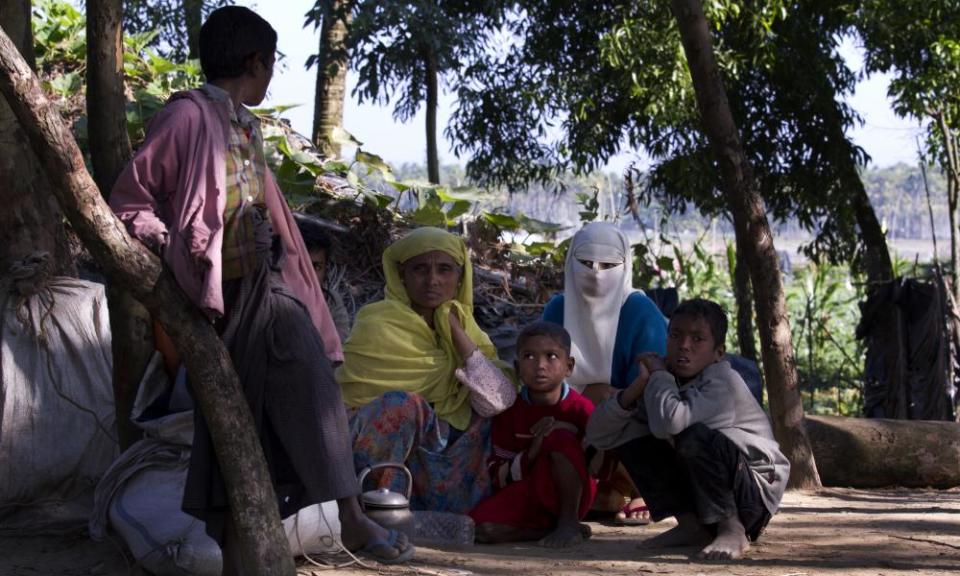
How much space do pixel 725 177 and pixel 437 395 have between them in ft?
7.56

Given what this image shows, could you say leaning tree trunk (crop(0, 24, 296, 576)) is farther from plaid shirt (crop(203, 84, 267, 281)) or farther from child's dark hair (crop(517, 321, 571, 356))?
child's dark hair (crop(517, 321, 571, 356))

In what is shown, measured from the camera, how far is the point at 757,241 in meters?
6.18

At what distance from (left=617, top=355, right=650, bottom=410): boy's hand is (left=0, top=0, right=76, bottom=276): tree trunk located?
7.08ft

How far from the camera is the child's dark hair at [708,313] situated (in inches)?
160

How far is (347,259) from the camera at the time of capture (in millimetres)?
6824

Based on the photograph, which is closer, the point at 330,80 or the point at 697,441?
the point at 697,441

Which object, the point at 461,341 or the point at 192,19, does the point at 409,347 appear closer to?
the point at 461,341

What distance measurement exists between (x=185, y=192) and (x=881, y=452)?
471cm

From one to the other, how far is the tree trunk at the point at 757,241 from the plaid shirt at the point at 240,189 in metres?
3.55

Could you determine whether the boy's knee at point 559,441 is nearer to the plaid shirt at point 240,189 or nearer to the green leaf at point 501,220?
the plaid shirt at point 240,189

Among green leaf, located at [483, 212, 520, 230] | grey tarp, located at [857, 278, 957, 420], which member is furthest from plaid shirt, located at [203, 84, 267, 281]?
grey tarp, located at [857, 278, 957, 420]

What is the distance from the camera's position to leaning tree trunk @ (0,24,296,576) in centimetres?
264

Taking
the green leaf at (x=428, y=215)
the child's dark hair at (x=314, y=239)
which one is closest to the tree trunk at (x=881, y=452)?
the green leaf at (x=428, y=215)

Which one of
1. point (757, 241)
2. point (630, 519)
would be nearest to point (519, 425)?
point (630, 519)
